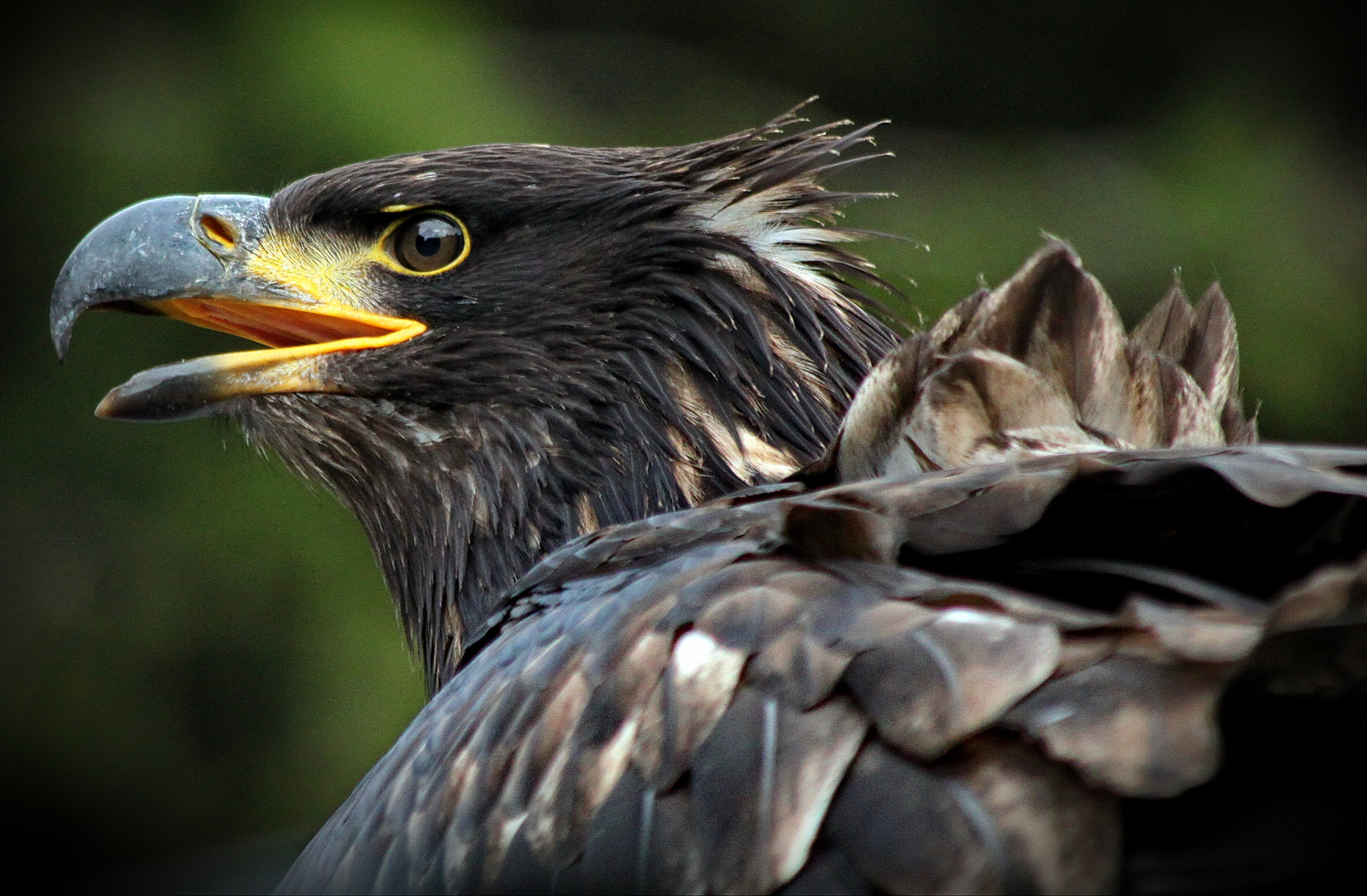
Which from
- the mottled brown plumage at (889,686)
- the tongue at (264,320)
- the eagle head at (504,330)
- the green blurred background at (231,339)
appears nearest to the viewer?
the mottled brown plumage at (889,686)

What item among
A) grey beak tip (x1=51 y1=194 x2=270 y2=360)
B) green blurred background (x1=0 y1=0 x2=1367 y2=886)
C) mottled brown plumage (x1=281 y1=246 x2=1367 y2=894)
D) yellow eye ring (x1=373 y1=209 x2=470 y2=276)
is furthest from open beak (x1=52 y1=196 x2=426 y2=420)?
green blurred background (x1=0 y1=0 x2=1367 y2=886)

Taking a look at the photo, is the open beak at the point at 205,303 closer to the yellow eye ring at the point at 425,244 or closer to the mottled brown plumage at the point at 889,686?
the yellow eye ring at the point at 425,244

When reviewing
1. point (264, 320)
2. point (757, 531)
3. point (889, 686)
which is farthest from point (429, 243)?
point (889, 686)

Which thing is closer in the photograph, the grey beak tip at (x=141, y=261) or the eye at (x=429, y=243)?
the grey beak tip at (x=141, y=261)

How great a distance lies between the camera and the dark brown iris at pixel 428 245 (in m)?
3.13

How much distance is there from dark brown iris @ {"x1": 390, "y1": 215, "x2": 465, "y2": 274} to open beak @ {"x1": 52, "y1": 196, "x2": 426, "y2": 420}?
12cm

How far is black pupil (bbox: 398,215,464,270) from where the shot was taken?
10.3 ft

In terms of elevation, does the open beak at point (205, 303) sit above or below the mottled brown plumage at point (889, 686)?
above

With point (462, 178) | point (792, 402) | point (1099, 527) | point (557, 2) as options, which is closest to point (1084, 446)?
point (1099, 527)

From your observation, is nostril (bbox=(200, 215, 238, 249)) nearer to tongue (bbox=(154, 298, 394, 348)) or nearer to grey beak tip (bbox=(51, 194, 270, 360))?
grey beak tip (bbox=(51, 194, 270, 360))

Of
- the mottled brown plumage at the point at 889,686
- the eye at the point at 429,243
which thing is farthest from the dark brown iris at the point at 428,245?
the mottled brown plumage at the point at 889,686

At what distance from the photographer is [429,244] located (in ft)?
10.3

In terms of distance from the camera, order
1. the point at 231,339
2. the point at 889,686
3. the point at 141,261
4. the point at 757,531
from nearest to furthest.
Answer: the point at 889,686
the point at 757,531
the point at 141,261
the point at 231,339

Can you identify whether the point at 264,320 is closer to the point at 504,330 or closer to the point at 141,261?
the point at 141,261
